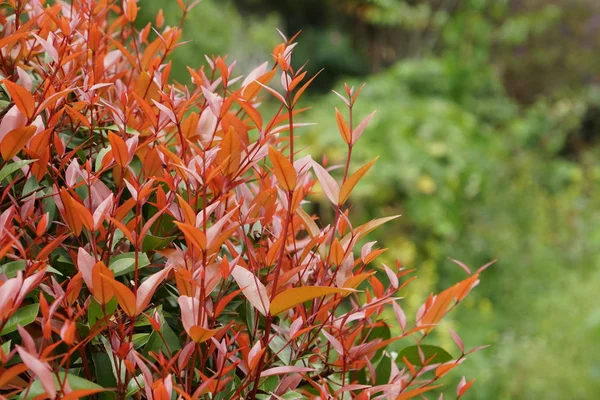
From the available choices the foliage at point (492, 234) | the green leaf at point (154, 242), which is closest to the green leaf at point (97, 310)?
the green leaf at point (154, 242)

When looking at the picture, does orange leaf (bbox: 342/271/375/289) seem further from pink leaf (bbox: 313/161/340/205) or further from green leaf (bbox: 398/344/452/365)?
green leaf (bbox: 398/344/452/365)

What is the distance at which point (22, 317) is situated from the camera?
23.0 inches

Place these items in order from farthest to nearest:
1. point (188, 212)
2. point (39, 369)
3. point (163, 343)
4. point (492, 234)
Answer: point (492, 234)
point (163, 343)
point (188, 212)
point (39, 369)

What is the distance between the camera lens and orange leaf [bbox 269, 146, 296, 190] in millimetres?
592

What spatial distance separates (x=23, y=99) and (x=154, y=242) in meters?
0.20

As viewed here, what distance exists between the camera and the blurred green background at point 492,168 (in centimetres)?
350

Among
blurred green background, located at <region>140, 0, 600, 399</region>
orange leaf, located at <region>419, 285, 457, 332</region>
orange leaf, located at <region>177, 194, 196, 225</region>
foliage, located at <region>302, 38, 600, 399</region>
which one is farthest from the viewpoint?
blurred green background, located at <region>140, 0, 600, 399</region>

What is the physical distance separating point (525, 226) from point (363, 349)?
432 cm

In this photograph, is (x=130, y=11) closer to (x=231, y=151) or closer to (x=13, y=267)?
(x=231, y=151)

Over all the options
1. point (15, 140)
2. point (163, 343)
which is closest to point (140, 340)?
point (163, 343)

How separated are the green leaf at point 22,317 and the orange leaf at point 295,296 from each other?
22 centimetres

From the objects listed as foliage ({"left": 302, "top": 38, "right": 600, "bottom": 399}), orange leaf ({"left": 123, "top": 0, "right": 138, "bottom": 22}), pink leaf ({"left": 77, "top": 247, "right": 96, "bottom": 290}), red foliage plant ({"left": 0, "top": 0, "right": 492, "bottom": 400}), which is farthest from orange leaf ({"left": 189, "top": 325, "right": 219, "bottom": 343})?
foliage ({"left": 302, "top": 38, "right": 600, "bottom": 399})

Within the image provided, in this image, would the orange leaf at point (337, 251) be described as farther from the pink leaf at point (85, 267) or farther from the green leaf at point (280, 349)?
the pink leaf at point (85, 267)

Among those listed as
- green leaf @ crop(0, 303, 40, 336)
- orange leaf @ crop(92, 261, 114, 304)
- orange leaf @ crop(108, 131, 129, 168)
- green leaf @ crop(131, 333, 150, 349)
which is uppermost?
orange leaf @ crop(108, 131, 129, 168)
